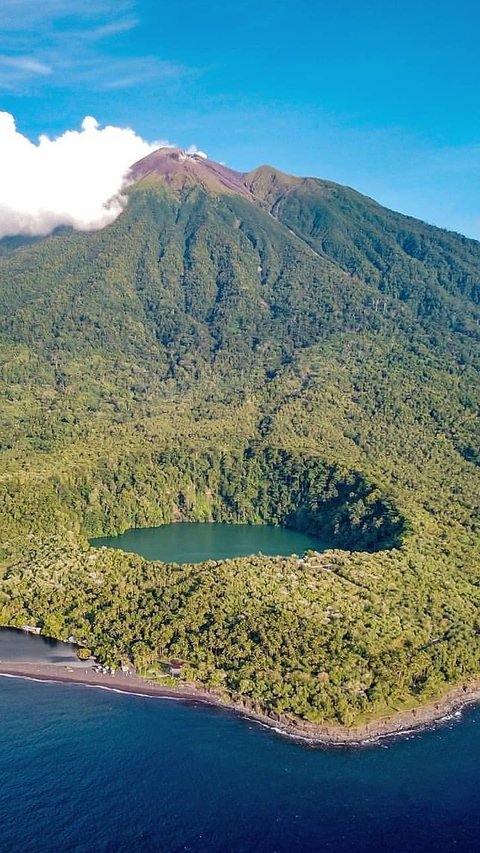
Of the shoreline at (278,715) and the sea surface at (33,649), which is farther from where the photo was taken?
the sea surface at (33,649)

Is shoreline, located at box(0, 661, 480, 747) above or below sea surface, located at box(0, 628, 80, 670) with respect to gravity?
below

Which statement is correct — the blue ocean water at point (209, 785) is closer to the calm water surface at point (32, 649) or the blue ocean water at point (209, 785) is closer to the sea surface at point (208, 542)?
the calm water surface at point (32, 649)

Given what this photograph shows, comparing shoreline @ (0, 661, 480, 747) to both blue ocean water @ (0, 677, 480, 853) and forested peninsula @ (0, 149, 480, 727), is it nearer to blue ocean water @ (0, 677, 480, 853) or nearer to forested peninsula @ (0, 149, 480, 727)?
forested peninsula @ (0, 149, 480, 727)

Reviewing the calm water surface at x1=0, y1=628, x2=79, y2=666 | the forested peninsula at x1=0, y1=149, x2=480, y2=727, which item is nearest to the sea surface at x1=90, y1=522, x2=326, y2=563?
the forested peninsula at x1=0, y1=149, x2=480, y2=727

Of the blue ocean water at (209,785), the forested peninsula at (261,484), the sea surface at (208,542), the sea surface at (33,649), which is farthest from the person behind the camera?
the sea surface at (208,542)

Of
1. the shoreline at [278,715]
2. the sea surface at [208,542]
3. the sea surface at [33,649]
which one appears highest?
the sea surface at [208,542]

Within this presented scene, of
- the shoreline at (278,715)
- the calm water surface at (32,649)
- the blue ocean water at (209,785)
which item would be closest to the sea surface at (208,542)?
the calm water surface at (32,649)

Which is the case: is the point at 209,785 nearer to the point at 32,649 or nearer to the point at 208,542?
the point at 32,649
